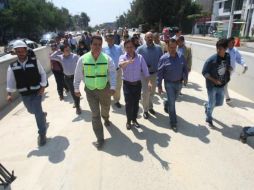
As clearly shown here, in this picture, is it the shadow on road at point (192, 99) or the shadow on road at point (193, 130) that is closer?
the shadow on road at point (193, 130)

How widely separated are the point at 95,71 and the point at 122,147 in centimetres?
150

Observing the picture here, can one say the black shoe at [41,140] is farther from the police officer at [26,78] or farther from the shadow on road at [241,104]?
the shadow on road at [241,104]

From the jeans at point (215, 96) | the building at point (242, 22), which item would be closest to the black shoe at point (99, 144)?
the jeans at point (215, 96)

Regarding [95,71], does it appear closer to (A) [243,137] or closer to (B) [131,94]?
(B) [131,94]

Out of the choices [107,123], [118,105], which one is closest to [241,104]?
[118,105]

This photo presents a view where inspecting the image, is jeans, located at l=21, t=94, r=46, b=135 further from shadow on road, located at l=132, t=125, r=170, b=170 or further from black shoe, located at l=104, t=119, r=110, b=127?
shadow on road, located at l=132, t=125, r=170, b=170

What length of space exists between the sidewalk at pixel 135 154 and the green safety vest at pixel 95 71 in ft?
3.98

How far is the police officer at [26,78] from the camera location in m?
4.54

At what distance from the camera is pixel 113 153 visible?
15.0ft

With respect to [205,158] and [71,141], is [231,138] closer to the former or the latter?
[205,158]

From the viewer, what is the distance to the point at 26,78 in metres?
4.62

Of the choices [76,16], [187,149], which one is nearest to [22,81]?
[187,149]

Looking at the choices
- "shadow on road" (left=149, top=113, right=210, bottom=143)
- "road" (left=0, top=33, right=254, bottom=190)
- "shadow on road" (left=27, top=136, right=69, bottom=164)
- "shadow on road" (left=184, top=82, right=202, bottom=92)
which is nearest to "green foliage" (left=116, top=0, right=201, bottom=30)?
"shadow on road" (left=184, top=82, right=202, bottom=92)

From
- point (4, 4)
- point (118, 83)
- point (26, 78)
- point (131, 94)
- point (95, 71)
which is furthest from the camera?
point (4, 4)
